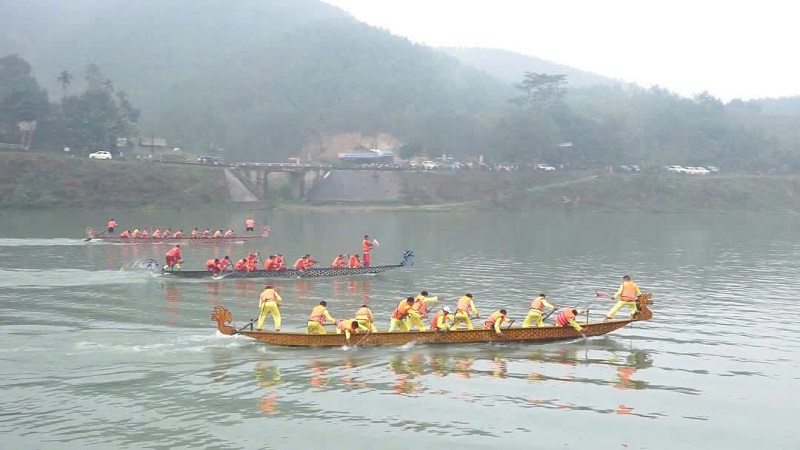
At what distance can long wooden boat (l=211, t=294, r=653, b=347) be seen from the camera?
26.8 meters

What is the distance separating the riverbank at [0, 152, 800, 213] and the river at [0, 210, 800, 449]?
4677 centimetres

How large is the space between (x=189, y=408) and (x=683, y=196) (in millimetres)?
102017

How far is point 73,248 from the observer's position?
5375 cm

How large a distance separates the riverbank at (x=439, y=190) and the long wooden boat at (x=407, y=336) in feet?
231

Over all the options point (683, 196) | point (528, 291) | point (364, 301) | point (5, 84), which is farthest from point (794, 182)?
point (5, 84)

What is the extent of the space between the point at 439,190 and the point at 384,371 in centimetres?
8844

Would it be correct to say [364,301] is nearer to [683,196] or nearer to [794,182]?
[683,196]

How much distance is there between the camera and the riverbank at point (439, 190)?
92.2 m

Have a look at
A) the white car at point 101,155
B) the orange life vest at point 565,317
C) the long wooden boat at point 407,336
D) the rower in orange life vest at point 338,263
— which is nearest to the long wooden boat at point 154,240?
the rower in orange life vest at point 338,263

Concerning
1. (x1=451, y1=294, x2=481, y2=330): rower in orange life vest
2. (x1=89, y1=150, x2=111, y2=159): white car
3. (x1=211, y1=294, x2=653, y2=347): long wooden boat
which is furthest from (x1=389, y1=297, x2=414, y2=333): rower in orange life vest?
(x1=89, y1=150, x2=111, y2=159): white car

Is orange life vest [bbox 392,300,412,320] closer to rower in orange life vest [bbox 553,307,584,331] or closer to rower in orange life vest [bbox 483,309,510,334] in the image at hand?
rower in orange life vest [bbox 483,309,510,334]

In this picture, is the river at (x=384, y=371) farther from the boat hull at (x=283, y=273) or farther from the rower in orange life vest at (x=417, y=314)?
the rower in orange life vest at (x=417, y=314)

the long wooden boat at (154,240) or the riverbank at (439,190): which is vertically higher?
the riverbank at (439,190)

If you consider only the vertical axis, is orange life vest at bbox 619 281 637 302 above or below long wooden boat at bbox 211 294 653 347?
above
